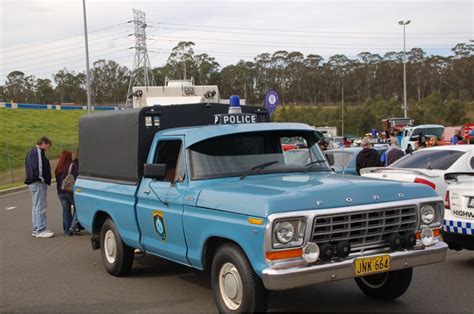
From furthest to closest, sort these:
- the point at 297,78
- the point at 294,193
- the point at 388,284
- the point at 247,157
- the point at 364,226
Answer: the point at 297,78 < the point at 247,157 < the point at 388,284 < the point at 364,226 < the point at 294,193

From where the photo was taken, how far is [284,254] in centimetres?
477

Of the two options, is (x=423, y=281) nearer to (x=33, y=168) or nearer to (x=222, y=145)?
(x=222, y=145)

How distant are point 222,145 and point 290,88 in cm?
11284

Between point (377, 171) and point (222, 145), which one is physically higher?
point (222, 145)

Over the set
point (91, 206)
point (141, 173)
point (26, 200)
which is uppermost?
point (141, 173)

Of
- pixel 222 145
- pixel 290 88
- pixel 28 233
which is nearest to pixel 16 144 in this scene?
pixel 28 233

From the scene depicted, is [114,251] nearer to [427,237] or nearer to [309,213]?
[309,213]

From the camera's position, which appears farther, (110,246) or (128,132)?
(110,246)

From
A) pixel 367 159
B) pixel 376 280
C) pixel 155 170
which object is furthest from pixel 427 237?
pixel 367 159

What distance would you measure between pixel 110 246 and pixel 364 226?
412cm

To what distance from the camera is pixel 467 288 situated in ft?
21.7

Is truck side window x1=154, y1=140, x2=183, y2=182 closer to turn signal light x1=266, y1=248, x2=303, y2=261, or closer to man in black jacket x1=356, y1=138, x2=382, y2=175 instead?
turn signal light x1=266, y1=248, x2=303, y2=261

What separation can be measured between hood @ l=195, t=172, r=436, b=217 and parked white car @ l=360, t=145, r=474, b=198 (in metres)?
3.92

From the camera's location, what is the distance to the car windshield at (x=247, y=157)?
20.1 feet
